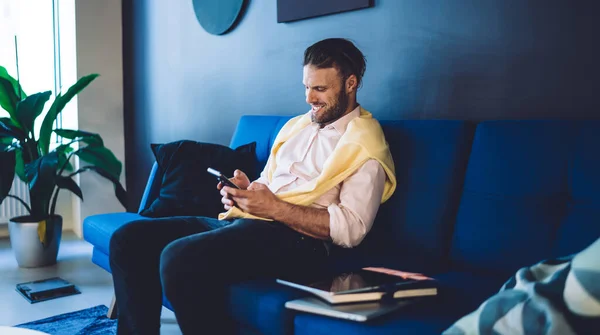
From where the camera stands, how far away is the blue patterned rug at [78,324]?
2.17 m

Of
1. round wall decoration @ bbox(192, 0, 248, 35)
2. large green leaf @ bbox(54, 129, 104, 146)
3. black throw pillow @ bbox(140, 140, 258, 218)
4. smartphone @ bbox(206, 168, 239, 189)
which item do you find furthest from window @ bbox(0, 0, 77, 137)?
smartphone @ bbox(206, 168, 239, 189)

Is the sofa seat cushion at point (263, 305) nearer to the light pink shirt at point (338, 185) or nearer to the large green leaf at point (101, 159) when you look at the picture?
the light pink shirt at point (338, 185)

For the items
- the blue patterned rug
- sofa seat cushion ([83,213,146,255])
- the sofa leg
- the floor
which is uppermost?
sofa seat cushion ([83,213,146,255])

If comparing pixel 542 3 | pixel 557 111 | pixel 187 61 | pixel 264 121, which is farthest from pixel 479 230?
pixel 187 61

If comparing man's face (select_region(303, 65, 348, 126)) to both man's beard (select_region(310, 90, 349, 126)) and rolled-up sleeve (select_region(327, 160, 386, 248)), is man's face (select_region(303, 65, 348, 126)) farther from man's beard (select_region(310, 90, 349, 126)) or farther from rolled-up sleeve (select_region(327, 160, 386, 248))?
rolled-up sleeve (select_region(327, 160, 386, 248))

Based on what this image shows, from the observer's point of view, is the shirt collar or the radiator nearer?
the shirt collar

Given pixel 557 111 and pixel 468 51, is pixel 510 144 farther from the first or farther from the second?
pixel 468 51

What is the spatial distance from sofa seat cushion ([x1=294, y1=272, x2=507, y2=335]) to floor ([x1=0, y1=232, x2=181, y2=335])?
116 cm

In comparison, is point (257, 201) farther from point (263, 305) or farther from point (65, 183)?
point (65, 183)

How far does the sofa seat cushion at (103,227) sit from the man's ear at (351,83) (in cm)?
104

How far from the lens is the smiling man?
1492 mm

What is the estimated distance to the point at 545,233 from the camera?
142 centimetres

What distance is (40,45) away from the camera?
4.12 metres

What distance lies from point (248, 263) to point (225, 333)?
0.20 m
